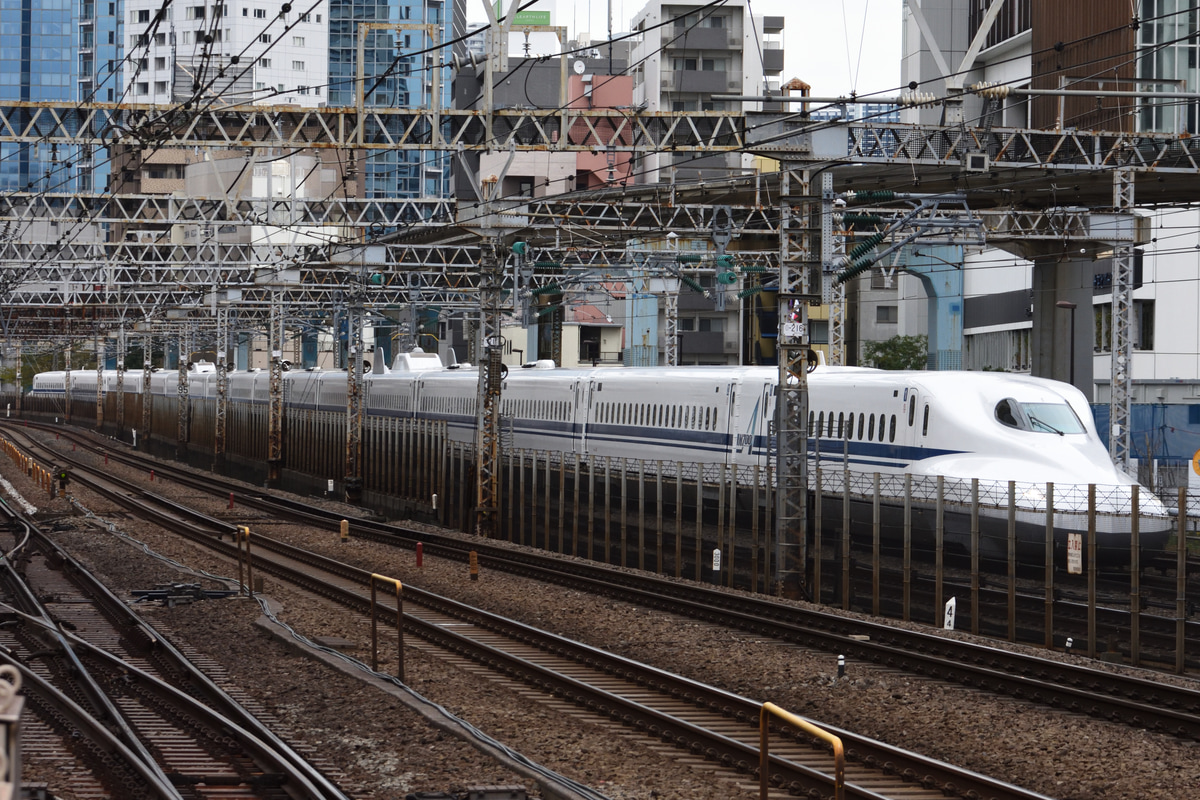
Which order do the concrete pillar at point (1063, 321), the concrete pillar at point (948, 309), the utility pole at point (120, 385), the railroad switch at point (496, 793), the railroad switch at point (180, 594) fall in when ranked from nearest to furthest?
1. the railroad switch at point (496, 793)
2. the railroad switch at point (180, 594)
3. the concrete pillar at point (1063, 321)
4. the concrete pillar at point (948, 309)
5. the utility pole at point (120, 385)

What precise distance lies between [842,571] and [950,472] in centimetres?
296

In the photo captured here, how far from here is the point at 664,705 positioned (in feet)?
50.0

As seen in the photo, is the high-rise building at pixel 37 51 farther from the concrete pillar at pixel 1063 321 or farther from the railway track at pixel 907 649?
the railway track at pixel 907 649

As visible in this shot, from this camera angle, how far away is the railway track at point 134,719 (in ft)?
38.8

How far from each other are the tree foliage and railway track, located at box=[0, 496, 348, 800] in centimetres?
6020

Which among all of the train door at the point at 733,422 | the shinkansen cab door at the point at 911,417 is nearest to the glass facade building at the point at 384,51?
the train door at the point at 733,422

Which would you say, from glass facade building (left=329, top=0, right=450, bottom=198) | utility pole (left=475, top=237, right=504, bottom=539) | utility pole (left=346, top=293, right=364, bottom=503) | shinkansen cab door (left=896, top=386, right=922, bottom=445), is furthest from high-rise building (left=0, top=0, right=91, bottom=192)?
shinkansen cab door (left=896, top=386, right=922, bottom=445)

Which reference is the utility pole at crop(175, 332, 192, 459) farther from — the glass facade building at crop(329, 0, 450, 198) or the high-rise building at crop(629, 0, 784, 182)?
the glass facade building at crop(329, 0, 450, 198)

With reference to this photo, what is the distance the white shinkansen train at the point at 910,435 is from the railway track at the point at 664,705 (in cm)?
654

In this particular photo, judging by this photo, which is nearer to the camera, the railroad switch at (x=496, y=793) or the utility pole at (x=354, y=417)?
the railroad switch at (x=496, y=793)

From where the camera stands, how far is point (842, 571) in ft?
77.7

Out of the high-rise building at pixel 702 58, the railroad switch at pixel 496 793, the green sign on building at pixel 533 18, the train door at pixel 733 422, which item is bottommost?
the railroad switch at pixel 496 793

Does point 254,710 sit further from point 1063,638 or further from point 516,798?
point 1063,638

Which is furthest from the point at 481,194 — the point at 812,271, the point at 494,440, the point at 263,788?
the point at 263,788
